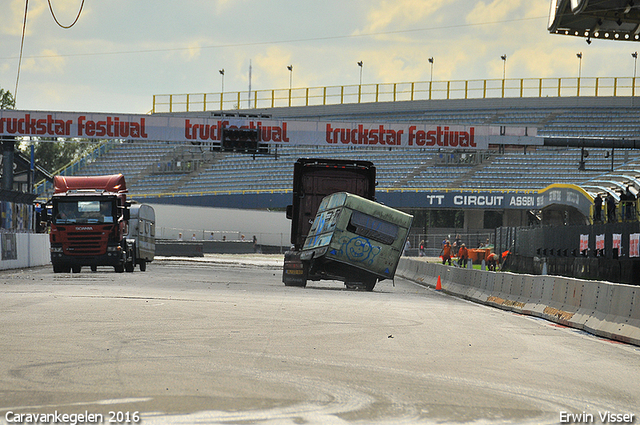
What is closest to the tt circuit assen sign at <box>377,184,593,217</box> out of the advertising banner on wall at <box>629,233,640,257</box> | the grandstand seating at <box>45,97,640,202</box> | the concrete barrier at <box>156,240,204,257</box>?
the grandstand seating at <box>45,97,640,202</box>

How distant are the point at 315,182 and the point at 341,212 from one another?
306cm

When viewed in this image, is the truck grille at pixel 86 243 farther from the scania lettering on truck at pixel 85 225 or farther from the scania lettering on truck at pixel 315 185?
the scania lettering on truck at pixel 315 185

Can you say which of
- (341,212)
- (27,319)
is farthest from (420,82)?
(27,319)

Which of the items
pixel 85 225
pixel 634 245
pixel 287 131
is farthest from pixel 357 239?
pixel 287 131

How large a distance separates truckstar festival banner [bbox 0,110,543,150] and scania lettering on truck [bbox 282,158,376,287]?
20541 mm

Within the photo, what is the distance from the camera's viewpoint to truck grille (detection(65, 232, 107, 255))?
95.4 ft

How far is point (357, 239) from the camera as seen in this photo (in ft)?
76.3

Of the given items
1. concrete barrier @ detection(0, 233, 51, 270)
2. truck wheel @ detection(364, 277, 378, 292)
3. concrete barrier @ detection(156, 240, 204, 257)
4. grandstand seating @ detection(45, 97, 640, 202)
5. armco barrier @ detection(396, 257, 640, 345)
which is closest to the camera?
armco barrier @ detection(396, 257, 640, 345)

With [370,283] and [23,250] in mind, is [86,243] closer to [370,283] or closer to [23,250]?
[23,250]

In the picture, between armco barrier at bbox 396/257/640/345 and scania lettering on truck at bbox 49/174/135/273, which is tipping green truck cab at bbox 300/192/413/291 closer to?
armco barrier at bbox 396/257/640/345

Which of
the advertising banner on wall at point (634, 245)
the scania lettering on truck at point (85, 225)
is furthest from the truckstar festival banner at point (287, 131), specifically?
the advertising banner on wall at point (634, 245)

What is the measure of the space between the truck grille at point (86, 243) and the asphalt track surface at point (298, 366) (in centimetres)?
1306

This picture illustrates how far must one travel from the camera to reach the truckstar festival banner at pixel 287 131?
45562 mm

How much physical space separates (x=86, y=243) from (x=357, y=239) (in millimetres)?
10618
